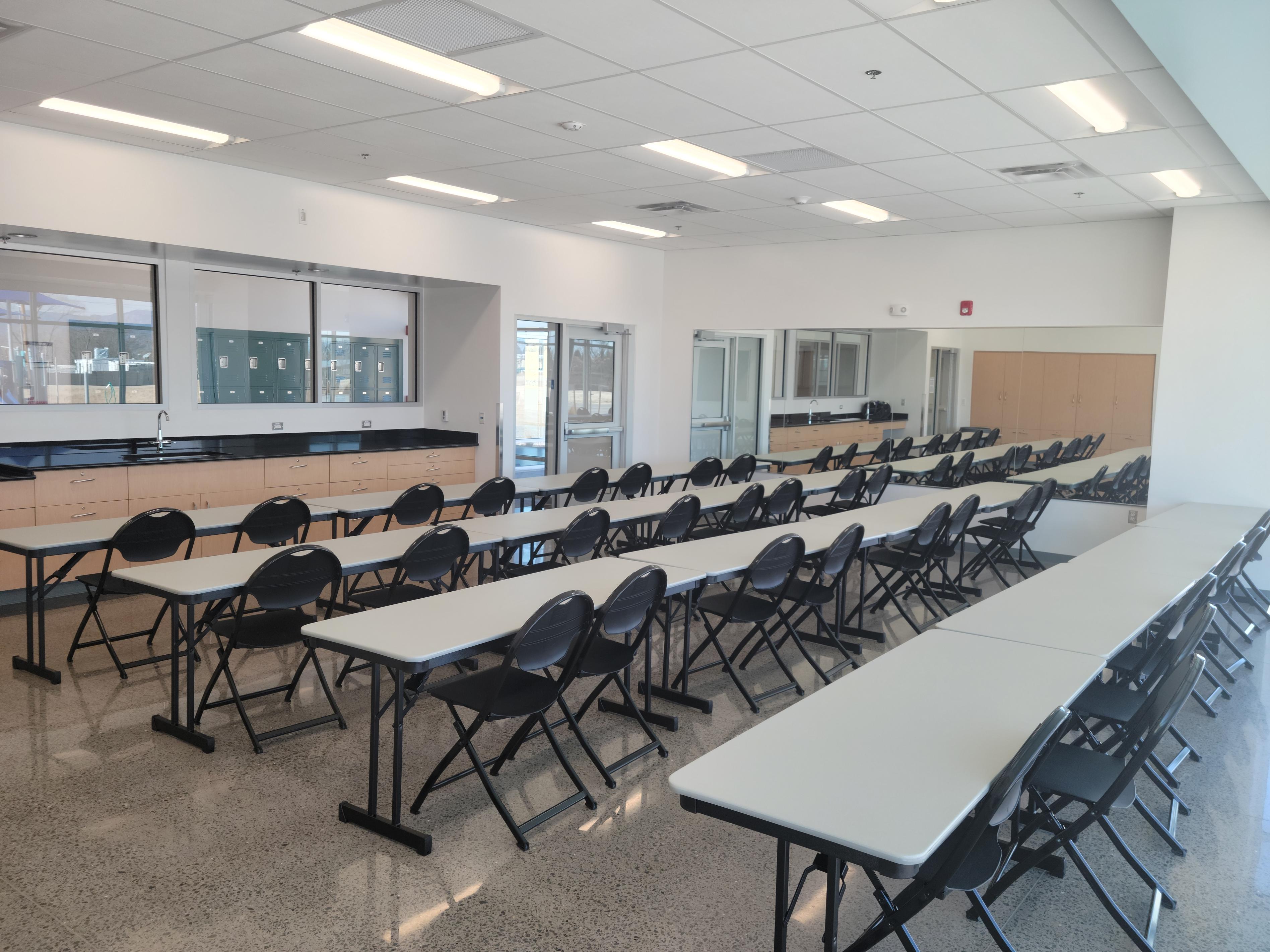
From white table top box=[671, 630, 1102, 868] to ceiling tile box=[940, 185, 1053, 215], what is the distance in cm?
422

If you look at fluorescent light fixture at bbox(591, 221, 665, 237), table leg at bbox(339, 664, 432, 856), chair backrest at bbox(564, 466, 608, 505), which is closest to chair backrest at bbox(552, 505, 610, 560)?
chair backrest at bbox(564, 466, 608, 505)

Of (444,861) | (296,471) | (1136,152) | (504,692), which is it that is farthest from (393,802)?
(1136,152)

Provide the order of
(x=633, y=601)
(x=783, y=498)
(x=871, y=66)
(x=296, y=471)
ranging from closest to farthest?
(x=633, y=601), (x=871, y=66), (x=783, y=498), (x=296, y=471)

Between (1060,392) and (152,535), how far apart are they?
695 cm


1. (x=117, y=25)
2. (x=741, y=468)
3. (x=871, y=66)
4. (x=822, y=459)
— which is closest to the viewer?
(x=117, y=25)

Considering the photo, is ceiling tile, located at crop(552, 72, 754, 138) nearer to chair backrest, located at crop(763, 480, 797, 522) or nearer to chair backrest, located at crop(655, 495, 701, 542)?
chair backrest, located at crop(655, 495, 701, 542)

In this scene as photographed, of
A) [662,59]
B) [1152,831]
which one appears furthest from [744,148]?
[1152,831]

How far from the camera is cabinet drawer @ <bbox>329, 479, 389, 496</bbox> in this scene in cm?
720

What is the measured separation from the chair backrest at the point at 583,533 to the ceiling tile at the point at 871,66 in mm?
2358

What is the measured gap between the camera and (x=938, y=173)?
568 centimetres

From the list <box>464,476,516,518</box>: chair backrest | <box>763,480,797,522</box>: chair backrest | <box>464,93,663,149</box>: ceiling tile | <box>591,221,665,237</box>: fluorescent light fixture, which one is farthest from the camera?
<box>591,221,665,237</box>: fluorescent light fixture

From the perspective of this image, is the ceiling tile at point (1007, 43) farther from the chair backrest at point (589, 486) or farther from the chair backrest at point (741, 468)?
the chair backrest at point (741, 468)

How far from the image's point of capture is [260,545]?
21.1 ft

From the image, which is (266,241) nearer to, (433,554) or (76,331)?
(76,331)
